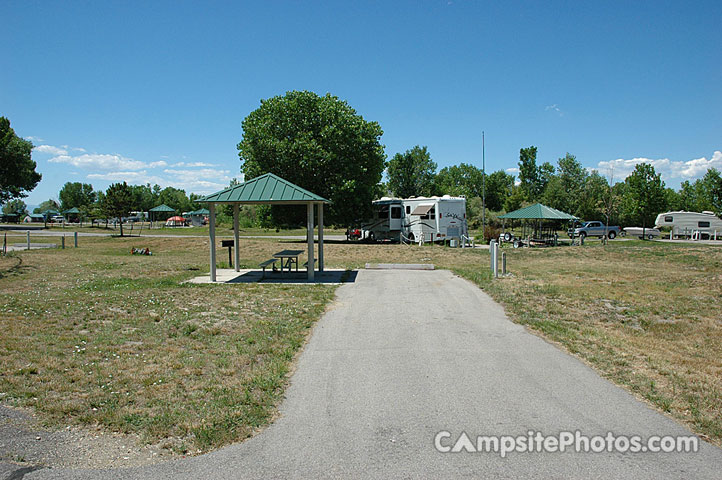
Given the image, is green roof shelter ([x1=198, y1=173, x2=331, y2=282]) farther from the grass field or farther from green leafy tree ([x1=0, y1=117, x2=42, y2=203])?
green leafy tree ([x1=0, y1=117, x2=42, y2=203])

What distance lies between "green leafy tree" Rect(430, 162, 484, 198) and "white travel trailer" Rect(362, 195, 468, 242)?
44.2 m

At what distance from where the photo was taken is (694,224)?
41.1 metres

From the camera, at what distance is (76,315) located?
8.62 m

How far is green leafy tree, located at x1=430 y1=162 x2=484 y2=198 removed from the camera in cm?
7669

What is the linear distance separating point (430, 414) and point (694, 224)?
46562 mm

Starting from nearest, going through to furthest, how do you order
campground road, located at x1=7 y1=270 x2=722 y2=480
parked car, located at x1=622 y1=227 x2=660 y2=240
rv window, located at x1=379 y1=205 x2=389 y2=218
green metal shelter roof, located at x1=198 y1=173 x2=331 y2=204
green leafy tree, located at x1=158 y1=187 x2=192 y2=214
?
1. campground road, located at x1=7 y1=270 x2=722 y2=480
2. green metal shelter roof, located at x1=198 y1=173 x2=331 y2=204
3. rv window, located at x1=379 y1=205 x2=389 y2=218
4. parked car, located at x1=622 y1=227 x2=660 y2=240
5. green leafy tree, located at x1=158 y1=187 x2=192 y2=214

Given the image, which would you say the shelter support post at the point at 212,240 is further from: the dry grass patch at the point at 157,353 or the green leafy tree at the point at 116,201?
the green leafy tree at the point at 116,201

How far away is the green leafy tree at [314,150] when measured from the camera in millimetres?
28969

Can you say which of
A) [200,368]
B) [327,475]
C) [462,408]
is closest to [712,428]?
[462,408]

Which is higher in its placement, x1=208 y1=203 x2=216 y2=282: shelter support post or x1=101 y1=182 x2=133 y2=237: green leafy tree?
x1=101 y1=182 x2=133 y2=237: green leafy tree

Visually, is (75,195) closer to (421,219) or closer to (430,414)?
(421,219)

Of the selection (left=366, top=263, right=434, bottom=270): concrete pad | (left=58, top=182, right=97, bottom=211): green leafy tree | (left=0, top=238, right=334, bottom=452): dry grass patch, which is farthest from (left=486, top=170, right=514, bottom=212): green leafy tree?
(left=58, top=182, right=97, bottom=211): green leafy tree

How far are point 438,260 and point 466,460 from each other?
57.1 feet

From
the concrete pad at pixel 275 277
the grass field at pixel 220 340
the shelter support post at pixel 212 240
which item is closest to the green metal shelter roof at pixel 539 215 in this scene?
the grass field at pixel 220 340
